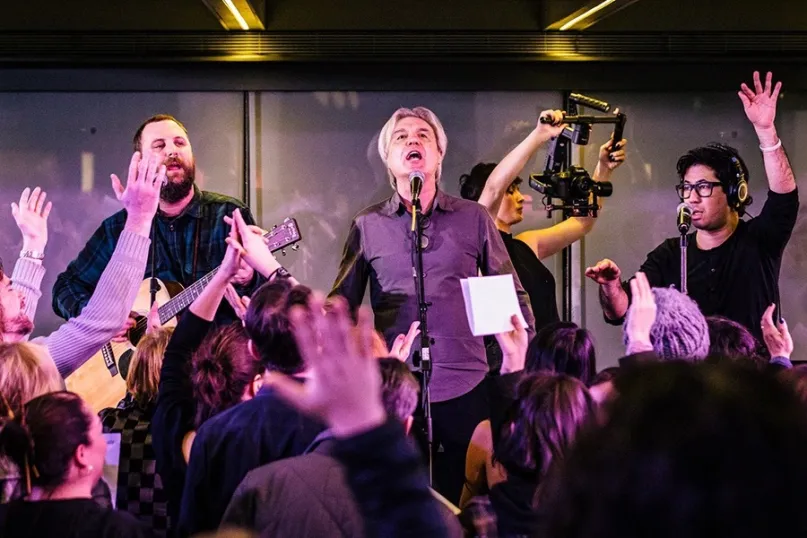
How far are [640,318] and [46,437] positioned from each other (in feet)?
4.92

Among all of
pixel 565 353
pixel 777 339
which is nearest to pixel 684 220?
→ pixel 777 339

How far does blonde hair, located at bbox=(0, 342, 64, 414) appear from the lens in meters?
2.26

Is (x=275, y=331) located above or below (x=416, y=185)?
below

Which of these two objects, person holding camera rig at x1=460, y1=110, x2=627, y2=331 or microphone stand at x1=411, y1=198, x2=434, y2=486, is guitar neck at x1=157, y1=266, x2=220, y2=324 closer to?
microphone stand at x1=411, y1=198, x2=434, y2=486

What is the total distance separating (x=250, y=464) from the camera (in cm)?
196

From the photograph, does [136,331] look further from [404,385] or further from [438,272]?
[404,385]

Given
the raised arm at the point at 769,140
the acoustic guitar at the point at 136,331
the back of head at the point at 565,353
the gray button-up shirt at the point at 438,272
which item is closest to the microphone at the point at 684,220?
the raised arm at the point at 769,140

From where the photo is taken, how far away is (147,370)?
291 cm

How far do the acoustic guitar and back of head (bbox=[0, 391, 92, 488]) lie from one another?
8.66ft

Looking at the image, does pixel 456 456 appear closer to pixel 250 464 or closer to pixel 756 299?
pixel 756 299

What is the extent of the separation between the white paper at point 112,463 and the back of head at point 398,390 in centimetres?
96

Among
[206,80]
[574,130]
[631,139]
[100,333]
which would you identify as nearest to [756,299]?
[574,130]

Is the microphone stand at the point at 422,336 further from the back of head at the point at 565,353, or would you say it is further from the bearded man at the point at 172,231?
the bearded man at the point at 172,231

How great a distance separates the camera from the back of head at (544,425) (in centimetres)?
200
